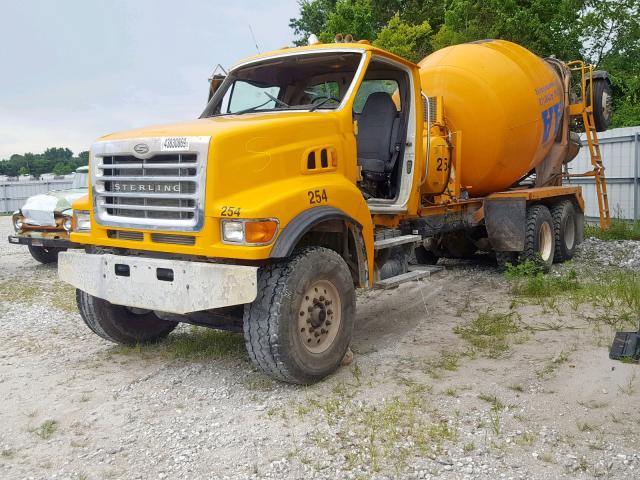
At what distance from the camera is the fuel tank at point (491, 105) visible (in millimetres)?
7863

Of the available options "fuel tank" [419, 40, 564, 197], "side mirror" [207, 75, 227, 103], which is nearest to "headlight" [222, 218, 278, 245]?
"side mirror" [207, 75, 227, 103]

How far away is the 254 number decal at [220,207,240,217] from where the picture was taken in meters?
4.29

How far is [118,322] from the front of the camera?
5660mm

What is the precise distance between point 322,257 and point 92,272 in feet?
6.03

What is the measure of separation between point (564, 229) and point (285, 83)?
205 inches

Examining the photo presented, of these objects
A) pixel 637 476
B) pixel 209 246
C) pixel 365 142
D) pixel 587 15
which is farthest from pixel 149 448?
pixel 587 15

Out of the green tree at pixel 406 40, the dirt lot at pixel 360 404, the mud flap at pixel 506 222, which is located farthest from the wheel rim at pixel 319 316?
the green tree at pixel 406 40

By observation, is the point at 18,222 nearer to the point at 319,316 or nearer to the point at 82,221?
the point at 82,221

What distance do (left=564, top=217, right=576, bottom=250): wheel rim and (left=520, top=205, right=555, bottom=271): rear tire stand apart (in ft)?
1.96

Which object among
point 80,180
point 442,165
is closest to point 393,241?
point 442,165

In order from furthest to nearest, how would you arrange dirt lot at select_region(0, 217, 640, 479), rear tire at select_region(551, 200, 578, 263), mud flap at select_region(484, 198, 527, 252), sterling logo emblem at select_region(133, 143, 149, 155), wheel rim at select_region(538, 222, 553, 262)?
rear tire at select_region(551, 200, 578, 263) → wheel rim at select_region(538, 222, 553, 262) → mud flap at select_region(484, 198, 527, 252) → sterling logo emblem at select_region(133, 143, 149, 155) → dirt lot at select_region(0, 217, 640, 479)

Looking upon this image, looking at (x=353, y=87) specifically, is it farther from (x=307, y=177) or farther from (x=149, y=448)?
(x=149, y=448)

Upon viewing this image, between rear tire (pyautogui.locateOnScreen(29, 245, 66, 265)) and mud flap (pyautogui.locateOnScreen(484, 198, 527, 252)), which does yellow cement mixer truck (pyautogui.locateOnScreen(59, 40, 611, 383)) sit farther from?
rear tire (pyautogui.locateOnScreen(29, 245, 66, 265))

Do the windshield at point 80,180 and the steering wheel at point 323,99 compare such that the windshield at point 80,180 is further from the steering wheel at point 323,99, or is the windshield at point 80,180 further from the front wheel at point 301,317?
the front wheel at point 301,317
